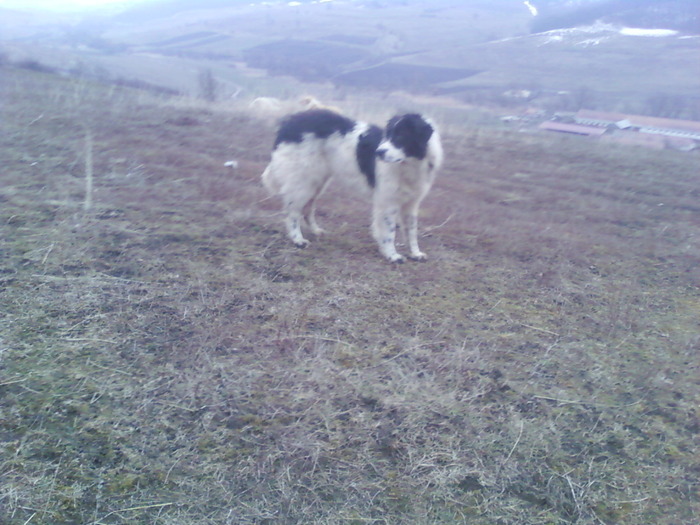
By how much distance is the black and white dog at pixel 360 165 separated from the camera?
179 inches

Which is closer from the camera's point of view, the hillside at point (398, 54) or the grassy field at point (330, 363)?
the grassy field at point (330, 363)

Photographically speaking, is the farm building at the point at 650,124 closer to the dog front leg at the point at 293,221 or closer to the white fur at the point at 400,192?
the white fur at the point at 400,192

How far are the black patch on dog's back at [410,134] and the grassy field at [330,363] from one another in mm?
1065

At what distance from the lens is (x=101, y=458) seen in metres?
2.42

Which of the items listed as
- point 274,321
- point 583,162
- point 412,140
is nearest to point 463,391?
point 274,321

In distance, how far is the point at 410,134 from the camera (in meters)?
4.44

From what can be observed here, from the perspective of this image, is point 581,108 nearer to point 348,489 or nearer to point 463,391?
point 463,391

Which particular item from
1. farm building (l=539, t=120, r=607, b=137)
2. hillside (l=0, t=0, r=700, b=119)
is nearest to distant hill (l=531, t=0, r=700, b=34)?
hillside (l=0, t=0, r=700, b=119)

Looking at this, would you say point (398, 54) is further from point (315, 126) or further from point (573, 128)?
point (315, 126)

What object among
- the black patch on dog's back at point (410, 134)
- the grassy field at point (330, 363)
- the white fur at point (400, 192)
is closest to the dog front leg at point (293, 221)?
the grassy field at point (330, 363)

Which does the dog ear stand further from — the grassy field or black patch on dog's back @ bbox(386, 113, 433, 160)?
the grassy field

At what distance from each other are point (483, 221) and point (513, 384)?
10.2 ft

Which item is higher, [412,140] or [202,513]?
[412,140]

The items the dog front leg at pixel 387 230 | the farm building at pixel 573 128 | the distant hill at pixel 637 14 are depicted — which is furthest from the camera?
the distant hill at pixel 637 14
